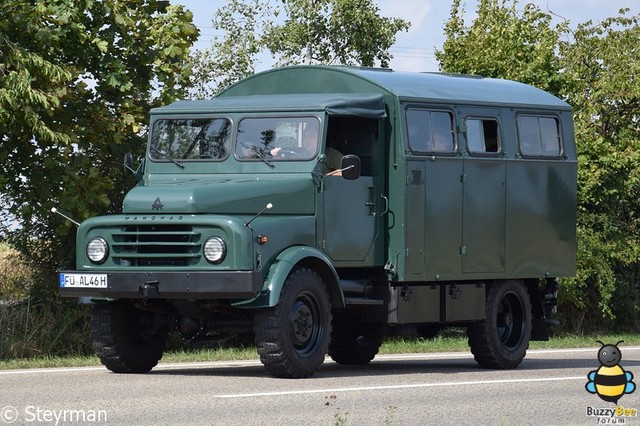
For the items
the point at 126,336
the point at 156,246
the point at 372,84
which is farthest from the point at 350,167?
the point at 126,336

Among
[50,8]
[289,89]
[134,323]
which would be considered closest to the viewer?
[134,323]

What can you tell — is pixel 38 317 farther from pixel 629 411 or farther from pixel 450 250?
pixel 629 411

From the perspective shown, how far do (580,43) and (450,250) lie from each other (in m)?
18.3

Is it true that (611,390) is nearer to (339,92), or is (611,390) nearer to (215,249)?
(215,249)

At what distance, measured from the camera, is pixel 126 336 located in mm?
15586

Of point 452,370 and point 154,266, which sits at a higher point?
point 154,266

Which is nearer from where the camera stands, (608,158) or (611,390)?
(611,390)

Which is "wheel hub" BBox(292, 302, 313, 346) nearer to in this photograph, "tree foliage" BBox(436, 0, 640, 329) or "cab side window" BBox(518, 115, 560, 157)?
"cab side window" BBox(518, 115, 560, 157)

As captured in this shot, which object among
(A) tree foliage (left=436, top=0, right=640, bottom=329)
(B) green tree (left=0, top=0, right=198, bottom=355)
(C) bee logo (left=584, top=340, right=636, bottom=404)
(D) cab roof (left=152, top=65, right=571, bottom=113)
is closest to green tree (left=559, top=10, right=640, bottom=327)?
(A) tree foliage (left=436, top=0, right=640, bottom=329)

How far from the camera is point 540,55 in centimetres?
3175

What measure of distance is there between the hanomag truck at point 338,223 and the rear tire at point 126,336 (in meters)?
0.02

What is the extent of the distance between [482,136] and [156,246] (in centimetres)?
485

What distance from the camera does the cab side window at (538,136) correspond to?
18.5 meters

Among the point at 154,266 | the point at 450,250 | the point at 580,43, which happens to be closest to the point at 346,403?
the point at 154,266
